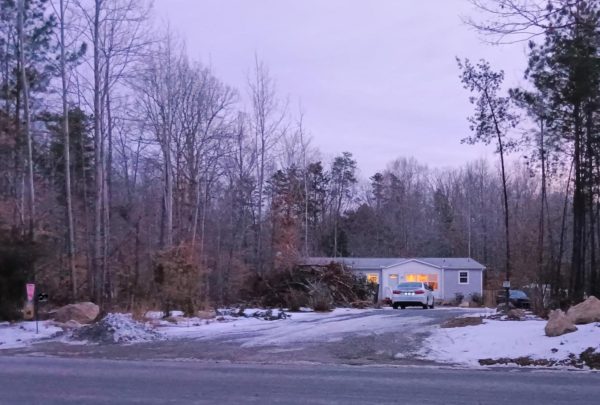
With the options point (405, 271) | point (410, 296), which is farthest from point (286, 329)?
point (405, 271)

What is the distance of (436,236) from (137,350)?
221 feet

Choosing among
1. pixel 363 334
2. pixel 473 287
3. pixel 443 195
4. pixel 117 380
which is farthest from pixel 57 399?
pixel 443 195

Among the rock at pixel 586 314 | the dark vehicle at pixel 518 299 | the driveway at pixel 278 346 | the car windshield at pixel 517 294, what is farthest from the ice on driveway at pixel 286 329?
the car windshield at pixel 517 294

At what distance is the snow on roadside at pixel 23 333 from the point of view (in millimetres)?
19756

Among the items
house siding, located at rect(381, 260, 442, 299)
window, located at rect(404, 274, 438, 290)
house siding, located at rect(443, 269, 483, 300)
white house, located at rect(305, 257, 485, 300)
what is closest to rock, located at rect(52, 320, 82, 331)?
white house, located at rect(305, 257, 485, 300)

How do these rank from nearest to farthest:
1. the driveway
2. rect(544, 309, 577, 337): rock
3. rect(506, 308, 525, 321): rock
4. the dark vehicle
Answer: the driveway → rect(544, 309, 577, 337): rock → rect(506, 308, 525, 321): rock → the dark vehicle

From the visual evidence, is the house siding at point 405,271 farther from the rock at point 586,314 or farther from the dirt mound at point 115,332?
the rock at point 586,314

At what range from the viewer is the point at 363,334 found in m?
21.1

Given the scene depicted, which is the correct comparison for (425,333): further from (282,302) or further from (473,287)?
(473,287)

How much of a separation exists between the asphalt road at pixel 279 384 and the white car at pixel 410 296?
82.1 feet

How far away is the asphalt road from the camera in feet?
32.3

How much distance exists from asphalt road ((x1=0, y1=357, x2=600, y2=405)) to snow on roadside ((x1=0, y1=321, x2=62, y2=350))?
544 cm

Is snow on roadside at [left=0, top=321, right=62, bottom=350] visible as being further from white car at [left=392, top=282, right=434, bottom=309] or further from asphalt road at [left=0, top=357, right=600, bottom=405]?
white car at [left=392, top=282, right=434, bottom=309]

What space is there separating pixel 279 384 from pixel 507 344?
745 cm
